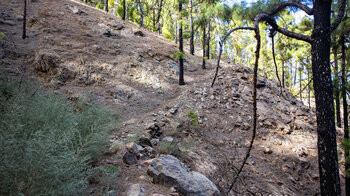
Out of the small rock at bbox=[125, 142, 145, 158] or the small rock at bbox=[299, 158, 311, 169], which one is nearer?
the small rock at bbox=[125, 142, 145, 158]

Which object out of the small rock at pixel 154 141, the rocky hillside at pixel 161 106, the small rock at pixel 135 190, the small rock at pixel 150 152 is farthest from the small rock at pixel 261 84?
the small rock at pixel 135 190

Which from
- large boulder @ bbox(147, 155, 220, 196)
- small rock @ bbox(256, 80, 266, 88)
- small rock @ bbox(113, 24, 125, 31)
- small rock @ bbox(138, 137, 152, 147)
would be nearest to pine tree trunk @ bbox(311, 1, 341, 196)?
large boulder @ bbox(147, 155, 220, 196)

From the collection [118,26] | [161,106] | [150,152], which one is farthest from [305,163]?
[118,26]

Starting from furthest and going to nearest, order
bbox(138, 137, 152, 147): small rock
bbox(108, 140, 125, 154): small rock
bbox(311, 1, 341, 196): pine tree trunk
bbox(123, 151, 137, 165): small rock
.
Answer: bbox(138, 137, 152, 147): small rock < bbox(108, 140, 125, 154): small rock < bbox(123, 151, 137, 165): small rock < bbox(311, 1, 341, 196): pine tree trunk

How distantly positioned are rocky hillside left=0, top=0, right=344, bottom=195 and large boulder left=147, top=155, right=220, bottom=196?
2 cm

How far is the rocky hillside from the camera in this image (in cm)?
451

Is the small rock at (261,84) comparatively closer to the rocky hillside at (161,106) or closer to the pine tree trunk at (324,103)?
the rocky hillside at (161,106)

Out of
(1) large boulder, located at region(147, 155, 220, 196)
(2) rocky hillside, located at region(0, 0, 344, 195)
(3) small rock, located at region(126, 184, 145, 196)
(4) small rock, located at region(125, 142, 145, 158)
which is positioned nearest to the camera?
(3) small rock, located at region(126, 184, 145, 196)

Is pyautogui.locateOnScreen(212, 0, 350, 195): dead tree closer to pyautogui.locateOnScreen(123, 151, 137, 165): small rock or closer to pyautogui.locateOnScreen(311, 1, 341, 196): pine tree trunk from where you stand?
pyautogui.locateOnScreen(311, 1, 341, 196): pine tree trunk

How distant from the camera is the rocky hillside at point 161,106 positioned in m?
4.51

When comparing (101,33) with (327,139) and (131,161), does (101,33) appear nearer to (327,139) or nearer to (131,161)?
(131,161)

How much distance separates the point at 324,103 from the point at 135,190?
336cm

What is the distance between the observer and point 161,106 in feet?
27.6

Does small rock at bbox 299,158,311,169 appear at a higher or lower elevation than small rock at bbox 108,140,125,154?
lower
